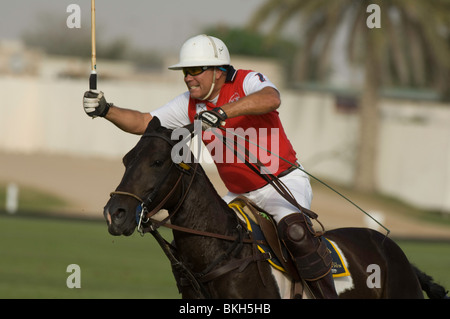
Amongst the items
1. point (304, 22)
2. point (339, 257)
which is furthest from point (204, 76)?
point (304, 22)

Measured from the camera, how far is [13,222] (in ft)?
80.0

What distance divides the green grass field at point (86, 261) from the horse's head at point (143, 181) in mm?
4914

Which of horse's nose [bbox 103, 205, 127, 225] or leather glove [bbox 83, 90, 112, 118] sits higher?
A: leather glove [bbox 83, 90, 112, 118]

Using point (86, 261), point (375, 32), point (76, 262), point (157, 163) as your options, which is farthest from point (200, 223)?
point (375, 32)

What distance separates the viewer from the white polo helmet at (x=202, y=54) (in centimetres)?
688

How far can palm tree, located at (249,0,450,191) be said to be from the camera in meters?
30.0

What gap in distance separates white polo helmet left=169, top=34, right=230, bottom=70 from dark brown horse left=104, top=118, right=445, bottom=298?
792 millimetres

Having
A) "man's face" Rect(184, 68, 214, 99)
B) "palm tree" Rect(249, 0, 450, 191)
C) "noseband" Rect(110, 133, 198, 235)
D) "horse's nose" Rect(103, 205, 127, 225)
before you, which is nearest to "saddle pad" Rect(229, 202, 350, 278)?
"noseband" Rect(110, 133, 198, 235)

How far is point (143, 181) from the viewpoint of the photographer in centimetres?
604

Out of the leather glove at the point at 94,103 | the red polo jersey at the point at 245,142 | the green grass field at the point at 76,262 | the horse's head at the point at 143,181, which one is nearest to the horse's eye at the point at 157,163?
the horse's head at the point at 143,181

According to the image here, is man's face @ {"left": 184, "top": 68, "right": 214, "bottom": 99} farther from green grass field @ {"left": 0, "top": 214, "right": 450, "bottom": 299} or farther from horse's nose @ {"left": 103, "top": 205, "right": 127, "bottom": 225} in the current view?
green grass field @ {"left": 0, "top": 214, "right": 450, "bottom": 299}

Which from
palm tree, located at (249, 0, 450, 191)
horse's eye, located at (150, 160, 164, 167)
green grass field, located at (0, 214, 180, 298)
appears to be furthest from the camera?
palm tree, located at (249, 0, 450, 191)

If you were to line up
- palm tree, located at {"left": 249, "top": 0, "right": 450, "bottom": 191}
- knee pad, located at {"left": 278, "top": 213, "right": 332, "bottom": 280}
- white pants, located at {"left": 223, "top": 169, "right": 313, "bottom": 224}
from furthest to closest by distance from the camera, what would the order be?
palm tree, located at {"left": 249, "top": 0, "right": 450, "bottom": 191} → white pants, located at {"left": 223, "top": 169, "right": 313, "bottom": 224} → knee pad, located at {"left": 278, "top": 213, "right": 332, "bottom": 280}
